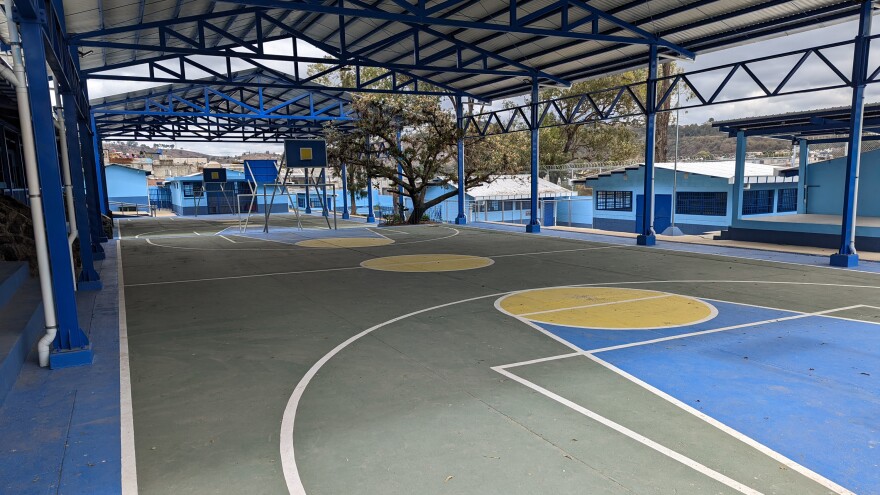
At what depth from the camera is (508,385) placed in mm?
5340

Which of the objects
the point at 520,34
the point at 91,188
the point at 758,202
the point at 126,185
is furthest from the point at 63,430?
the point at 126,185

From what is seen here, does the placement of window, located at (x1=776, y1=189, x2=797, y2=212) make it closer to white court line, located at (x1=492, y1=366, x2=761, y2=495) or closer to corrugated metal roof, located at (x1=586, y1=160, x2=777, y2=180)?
corrugated metal roof, located at (x1=586, y1=160, x2=777, y2=180)

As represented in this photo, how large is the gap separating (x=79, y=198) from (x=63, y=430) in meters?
6.58

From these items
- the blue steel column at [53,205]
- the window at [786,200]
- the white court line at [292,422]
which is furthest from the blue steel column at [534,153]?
the blue steel column at [53,205]

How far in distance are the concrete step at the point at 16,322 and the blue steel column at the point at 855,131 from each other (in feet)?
47.6

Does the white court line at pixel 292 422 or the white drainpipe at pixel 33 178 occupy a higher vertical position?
the white drainpipe at pixel 33 178

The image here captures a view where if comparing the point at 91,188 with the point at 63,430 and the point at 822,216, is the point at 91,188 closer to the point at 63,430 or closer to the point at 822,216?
the point at 63,430

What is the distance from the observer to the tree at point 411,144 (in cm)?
2436

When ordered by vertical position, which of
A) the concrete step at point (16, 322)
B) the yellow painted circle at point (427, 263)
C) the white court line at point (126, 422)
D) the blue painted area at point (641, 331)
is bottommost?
the blue painted area at point (641, 331)

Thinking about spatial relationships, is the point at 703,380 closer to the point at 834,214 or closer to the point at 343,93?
the point at 834,214

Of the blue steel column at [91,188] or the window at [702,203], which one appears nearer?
the blue steel column at [91,188]

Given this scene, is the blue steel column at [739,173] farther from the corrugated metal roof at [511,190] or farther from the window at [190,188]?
the window at [190,188]

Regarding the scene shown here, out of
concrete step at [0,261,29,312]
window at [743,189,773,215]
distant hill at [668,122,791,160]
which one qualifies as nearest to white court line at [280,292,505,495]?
concrete step at [0,261,29,312]

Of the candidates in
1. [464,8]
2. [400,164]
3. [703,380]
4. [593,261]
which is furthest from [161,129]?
[703,380]
